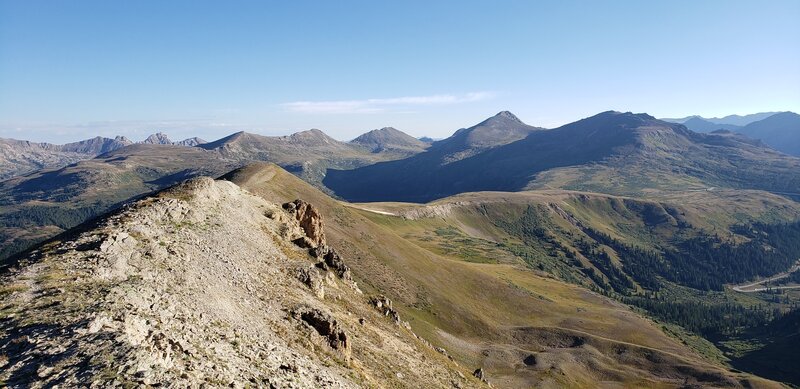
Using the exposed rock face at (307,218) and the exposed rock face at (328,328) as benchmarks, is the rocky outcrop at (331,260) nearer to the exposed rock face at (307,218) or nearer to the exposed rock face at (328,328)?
the exposed rock face at (307,218)

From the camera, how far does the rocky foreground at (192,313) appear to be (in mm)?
24844

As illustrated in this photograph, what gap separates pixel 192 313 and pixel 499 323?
108 m

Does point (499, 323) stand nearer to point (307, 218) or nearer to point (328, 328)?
point (307, 218)

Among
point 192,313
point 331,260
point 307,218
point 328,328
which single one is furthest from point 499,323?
point 192,313

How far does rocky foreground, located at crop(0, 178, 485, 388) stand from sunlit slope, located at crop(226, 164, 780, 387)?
4222cm

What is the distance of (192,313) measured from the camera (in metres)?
33.8

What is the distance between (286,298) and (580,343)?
10249cm

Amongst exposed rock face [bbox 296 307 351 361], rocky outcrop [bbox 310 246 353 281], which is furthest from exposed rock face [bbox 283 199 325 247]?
exposed rock face [bbox 296 307 351 361]

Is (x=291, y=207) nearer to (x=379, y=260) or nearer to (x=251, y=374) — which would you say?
(x=379, y=260)

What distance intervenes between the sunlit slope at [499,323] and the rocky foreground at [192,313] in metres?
42.2

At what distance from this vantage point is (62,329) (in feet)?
87.2

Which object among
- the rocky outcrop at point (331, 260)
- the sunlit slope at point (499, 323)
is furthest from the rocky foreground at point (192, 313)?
the sunlit slope at point (499, 323)

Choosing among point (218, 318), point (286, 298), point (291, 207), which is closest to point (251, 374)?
point (218, 318)

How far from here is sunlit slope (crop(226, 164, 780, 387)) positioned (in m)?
105
